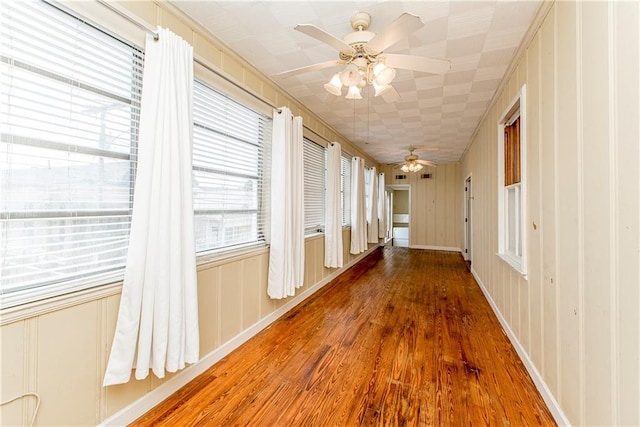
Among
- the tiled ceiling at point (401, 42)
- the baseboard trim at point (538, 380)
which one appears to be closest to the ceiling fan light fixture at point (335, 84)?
the tiled ceiling at point (401, 42)

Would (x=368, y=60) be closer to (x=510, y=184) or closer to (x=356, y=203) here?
(x=510, y=184)

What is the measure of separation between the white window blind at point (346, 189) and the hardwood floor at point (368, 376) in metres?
2.37

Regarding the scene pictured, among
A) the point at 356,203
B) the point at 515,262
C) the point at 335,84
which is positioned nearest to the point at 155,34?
the point at 335,84

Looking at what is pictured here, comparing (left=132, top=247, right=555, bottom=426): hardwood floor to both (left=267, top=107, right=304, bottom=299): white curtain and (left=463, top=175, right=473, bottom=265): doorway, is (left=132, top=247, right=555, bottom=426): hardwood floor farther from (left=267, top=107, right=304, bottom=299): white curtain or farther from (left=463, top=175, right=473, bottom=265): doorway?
(left=463, top=175, right=473, bottom=265): doorway

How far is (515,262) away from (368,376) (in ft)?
5.43

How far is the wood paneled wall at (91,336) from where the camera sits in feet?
3.93

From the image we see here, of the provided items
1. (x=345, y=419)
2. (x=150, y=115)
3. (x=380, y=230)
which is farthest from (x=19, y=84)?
(x=380, y=230)

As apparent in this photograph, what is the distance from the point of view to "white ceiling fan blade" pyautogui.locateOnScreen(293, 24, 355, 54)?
1486 millimetres

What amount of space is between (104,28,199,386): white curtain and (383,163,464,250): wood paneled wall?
7.80 m

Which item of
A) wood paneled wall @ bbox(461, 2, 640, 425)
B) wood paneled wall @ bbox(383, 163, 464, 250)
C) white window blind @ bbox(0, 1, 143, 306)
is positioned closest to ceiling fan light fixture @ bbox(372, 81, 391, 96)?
wood paneled wall @ bbox(461, 2, 640, 425)

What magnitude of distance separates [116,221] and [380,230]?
7.09m

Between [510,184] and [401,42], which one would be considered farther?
[510,184]

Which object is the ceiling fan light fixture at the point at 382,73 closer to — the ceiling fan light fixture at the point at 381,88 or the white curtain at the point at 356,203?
the ceiling fan light fixture at the point at 381,88

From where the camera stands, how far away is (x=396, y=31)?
1.51 m
